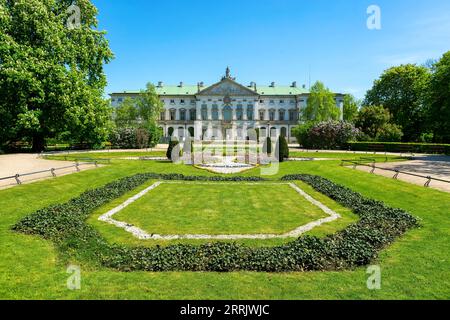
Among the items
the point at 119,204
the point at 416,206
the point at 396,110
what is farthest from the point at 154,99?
the point at 416,206

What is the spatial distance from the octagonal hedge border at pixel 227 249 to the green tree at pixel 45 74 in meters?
23.1

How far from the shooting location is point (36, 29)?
2947 centimetres

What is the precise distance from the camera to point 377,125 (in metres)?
49.2

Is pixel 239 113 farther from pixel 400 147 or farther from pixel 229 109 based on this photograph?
pixel 400 147

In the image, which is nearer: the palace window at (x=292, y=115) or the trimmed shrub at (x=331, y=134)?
the trimmed shrub at (x=331, y=134)

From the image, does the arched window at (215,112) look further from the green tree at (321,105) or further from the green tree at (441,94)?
the green tree at (441,94)

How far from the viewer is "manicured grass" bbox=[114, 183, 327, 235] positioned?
967 cm

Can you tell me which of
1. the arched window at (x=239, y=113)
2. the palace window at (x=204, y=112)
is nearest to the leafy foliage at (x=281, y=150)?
the arched window at (x=239, y=113)

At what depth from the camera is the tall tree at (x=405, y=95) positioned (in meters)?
56.8

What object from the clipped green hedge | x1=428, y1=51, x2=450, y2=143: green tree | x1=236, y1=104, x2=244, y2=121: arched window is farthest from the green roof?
x1=428, y1=51, x2=450, y2=143: green tree

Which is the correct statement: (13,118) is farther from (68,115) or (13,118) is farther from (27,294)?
(27,294)

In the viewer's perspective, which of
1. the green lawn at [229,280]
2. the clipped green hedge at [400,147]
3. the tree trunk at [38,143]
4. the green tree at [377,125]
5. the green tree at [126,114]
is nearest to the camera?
the green lawn at [229,280]

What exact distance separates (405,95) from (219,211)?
2495 inches
